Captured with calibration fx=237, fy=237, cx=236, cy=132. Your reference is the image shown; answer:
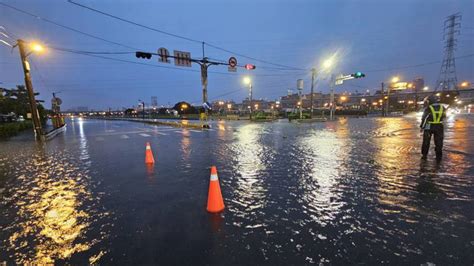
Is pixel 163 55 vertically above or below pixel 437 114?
above

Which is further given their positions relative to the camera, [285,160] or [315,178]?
[285,160]

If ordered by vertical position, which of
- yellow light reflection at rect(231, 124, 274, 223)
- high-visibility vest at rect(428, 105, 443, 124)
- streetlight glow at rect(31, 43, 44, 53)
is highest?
streetlight glow at rect(31, 43, 44, 53)

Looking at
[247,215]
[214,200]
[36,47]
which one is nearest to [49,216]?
[214,200]

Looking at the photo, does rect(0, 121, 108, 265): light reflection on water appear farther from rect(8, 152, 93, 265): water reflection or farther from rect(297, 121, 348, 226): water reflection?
rect(297, 121, 348, 226): water reflection

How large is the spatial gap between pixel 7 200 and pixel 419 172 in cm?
927

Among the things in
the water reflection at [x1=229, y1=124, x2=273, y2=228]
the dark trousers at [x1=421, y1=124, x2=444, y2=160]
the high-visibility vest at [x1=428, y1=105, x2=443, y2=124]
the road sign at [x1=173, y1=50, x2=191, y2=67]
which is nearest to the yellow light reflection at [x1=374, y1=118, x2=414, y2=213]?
the dark trousers at [x1=421, y1=124, x2=444, y2=160]

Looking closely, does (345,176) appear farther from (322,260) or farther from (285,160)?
(322,260)

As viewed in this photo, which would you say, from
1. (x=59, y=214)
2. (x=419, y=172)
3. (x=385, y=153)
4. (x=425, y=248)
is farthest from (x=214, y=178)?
(x=385, y=153)

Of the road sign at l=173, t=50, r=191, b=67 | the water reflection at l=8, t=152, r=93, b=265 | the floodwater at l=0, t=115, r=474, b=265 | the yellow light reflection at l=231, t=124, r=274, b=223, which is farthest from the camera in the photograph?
the road sign at l=173, t=50, r=191, b=67

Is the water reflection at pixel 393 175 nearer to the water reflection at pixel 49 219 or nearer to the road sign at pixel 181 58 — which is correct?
the water reflection at pixel 49 219

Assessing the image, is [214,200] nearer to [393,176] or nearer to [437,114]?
[393,176]

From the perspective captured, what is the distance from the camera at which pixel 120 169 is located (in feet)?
23.4

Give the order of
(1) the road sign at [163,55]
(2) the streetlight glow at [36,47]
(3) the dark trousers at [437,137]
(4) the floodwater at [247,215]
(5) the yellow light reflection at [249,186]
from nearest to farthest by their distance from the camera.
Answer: (4) the floodwater at [247,215] → (5) the yellow light reflection at [249,186] → (3) the dark trousers at [437,137] → (2) the streetlight glow at [36,47] → (1) the road sign at [163,55]

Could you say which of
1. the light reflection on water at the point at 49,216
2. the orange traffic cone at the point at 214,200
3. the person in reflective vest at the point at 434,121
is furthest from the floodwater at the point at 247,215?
the person in reflective vest at the point at 434,121
